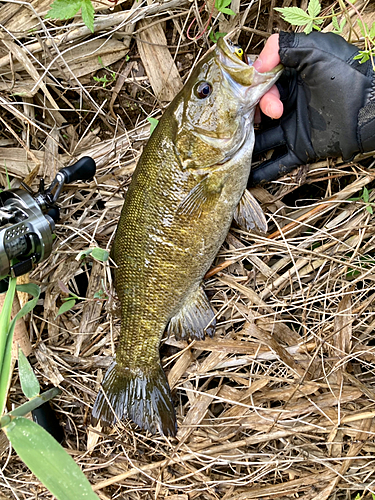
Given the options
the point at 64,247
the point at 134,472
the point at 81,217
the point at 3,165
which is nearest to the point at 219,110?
the point at 81,217

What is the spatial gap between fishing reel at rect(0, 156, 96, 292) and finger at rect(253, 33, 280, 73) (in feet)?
3.89

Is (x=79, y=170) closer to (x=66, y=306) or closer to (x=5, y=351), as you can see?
(x=66, y=306)

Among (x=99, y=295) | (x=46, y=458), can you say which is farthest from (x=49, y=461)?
(x=99, y=295)

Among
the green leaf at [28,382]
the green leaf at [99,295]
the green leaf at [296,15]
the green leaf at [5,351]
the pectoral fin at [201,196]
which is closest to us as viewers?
the green leaf at [5,351]

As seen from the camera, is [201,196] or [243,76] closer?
[243,76]

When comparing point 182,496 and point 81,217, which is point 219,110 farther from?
point 182,496

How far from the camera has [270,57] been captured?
2.35 meters

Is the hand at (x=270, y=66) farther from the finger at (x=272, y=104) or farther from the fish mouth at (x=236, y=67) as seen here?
the fish mouth at (x=236, y=67)

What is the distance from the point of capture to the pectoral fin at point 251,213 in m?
2.60

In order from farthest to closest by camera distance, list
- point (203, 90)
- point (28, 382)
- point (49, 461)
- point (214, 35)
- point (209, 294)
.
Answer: point (209, 294) → point (214, 35) → point (203, 90) → point (28, 382) → point (49, 461)

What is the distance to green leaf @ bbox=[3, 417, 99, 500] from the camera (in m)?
1.79

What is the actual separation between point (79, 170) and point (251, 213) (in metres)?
1.11

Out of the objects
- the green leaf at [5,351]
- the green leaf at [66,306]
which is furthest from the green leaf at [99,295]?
the green leaf at [5,351]

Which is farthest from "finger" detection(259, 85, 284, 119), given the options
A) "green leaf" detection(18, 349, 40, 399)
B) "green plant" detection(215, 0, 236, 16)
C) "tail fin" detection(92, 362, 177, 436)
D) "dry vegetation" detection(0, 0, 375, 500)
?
"green leaf" detection(18, 349, 40, 399)
